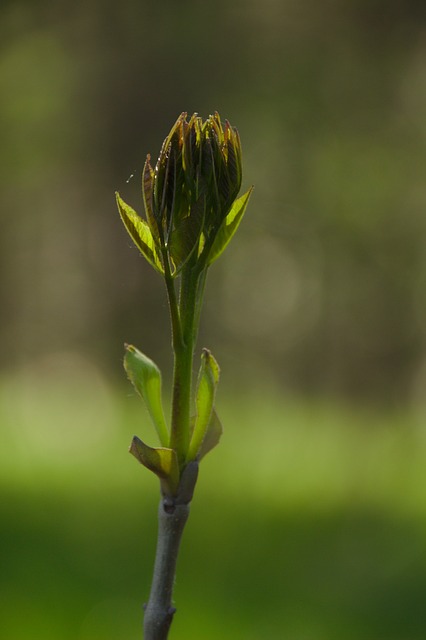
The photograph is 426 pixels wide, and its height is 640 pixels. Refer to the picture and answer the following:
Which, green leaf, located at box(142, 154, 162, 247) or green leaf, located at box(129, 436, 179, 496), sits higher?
green leaf, located at box(142, 154, 162, 247)

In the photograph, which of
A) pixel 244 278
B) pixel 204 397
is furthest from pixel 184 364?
pixel 244 278

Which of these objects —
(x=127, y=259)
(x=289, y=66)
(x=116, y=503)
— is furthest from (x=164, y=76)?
(x=116, y=503)

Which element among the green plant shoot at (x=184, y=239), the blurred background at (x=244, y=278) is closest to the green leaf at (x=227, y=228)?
the green plant shoot at (x=184, y=239)

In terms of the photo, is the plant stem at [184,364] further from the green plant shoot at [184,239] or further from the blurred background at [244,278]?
the blurred background at [244,278]

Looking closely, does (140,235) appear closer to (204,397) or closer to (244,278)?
(204,397)

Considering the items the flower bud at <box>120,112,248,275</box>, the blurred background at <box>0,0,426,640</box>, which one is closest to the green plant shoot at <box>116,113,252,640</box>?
the flower bud at <box>120,112,248,275</box>

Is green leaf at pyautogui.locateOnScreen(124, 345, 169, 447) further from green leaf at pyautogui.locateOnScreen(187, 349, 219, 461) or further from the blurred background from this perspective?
the blurred background
